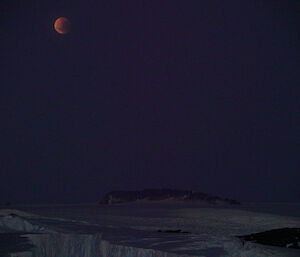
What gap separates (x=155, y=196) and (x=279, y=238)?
13383mm

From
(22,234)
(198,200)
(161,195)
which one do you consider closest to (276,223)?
(22,234)

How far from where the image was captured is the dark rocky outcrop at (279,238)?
5.86 metres

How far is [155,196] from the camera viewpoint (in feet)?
63.2

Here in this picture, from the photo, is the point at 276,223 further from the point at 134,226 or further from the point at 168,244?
the point at 168,244

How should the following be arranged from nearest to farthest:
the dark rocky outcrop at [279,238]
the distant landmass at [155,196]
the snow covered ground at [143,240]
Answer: the snow covered ground at [143,240]
the dark rocky outcrop at [279,238]
the distant landmass at [155,196]

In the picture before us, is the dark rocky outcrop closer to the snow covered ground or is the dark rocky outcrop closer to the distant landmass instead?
the snow covered ground

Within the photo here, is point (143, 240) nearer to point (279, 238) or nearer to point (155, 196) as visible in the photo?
point (279, 238)

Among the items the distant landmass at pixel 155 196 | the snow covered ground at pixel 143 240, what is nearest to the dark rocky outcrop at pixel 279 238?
the snow covered ground at pixel 143 240

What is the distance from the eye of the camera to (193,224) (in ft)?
28.8

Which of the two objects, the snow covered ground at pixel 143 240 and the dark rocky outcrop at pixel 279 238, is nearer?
the snow covered ground at pixel 143 240

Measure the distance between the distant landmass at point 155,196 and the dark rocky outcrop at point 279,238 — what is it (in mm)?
10835

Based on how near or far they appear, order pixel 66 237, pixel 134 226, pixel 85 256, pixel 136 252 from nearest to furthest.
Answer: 1. pixel 136 252
2. pixel 85 256
3. pixel 66 237
4. pixel 134 226

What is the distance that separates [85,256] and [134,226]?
7.99 feet

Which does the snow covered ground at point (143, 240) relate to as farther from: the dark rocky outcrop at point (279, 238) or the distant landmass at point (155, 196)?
the distant landmass at point (155, 196)
